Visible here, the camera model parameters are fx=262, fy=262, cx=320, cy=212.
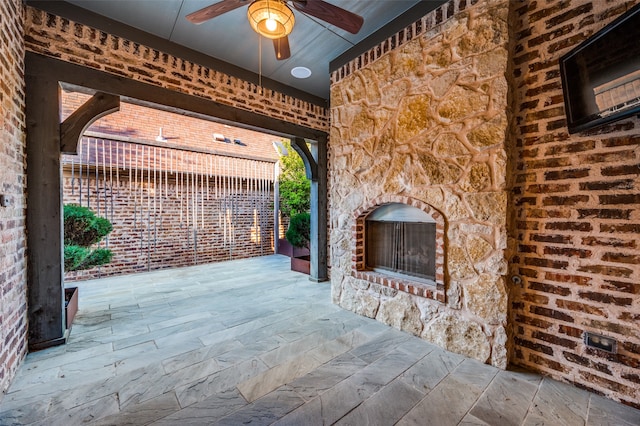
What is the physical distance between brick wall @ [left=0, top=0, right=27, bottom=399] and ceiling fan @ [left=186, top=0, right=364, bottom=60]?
131cm

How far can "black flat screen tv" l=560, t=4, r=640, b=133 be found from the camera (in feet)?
4.25

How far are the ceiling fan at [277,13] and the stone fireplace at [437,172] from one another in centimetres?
79

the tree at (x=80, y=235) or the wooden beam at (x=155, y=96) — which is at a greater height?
the wooden beam at (x=155, y=96)

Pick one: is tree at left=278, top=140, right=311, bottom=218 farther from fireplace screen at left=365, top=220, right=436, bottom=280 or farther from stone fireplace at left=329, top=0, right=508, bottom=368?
fireplace screen at left=365, top=220, right=436, bottom=280

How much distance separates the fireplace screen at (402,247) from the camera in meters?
2.49

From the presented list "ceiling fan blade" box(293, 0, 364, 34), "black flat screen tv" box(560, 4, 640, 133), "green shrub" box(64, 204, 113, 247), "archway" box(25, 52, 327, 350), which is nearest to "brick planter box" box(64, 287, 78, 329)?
"archway" box(25, 52, 327, 350)

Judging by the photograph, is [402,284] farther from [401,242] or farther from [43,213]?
[43,213]

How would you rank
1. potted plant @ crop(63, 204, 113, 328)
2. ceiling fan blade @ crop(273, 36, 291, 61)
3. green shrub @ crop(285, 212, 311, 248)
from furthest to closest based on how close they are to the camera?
green shrub @ crop(285, 212, 311, 248) → potted plant @ crop(63, 204, 113, 328) → ceiling fan blade @ crop(273, 36, 291, 61)

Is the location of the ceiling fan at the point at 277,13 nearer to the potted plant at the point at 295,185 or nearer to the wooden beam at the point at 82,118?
the wooden beam at the point at 82,118

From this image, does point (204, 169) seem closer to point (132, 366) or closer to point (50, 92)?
point (50, 92)

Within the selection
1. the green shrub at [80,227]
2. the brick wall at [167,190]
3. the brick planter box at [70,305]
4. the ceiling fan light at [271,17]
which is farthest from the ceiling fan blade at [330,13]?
the brick wall at [167,190]

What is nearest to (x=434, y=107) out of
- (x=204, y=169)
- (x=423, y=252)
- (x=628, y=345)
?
(x=423, y=252)

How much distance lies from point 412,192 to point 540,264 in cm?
107

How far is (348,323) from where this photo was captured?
2.70 meters
